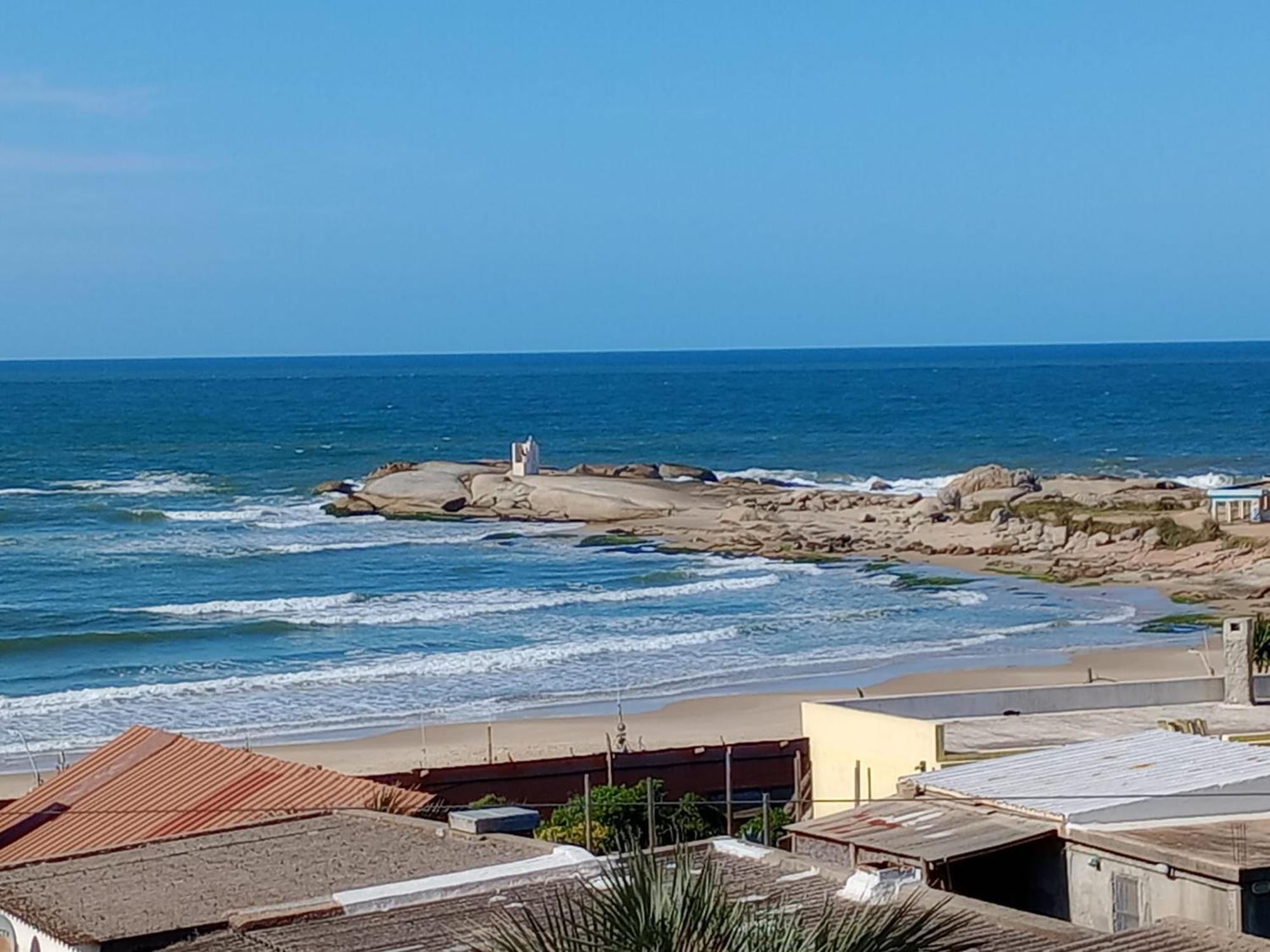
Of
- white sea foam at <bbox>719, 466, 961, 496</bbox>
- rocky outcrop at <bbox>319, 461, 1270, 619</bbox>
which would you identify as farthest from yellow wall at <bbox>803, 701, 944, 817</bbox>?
white sea foam at <bbox>719, 466, 961, 496</bbox>

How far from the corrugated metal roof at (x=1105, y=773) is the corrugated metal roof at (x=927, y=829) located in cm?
22

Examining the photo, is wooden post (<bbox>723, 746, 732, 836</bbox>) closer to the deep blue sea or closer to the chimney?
the chimney

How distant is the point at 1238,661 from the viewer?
64.5 feet

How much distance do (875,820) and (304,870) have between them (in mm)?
3833

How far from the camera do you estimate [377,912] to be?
11758 millimetres

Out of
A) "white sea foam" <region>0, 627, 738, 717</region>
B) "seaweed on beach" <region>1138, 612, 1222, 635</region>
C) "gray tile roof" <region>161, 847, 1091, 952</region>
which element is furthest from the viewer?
"seaweed on beach" <region>1138, 612, 1222, 635</region>

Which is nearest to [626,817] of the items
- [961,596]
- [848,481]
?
[961,596]

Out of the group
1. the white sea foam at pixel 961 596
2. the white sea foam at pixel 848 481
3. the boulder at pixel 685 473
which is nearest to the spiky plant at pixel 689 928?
the white sea foam at pixel 961 596

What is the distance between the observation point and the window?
42.8 ft

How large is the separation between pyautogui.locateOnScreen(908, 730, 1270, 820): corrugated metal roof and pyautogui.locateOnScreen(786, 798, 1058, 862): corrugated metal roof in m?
0.22

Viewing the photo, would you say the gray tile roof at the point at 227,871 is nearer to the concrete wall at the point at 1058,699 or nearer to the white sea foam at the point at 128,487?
the concrete wall at the point at 1058,699

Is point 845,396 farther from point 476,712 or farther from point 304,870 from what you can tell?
point 304,870

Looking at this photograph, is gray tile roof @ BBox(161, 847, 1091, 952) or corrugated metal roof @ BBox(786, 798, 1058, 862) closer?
gray tile roof @ BBox(161, 847, 1091, 952)

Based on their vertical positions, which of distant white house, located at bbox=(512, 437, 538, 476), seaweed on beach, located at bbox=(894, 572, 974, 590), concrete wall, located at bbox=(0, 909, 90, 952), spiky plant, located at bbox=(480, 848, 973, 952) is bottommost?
seaweed on beach, located at bbox=(894, 572, 974, 590)
